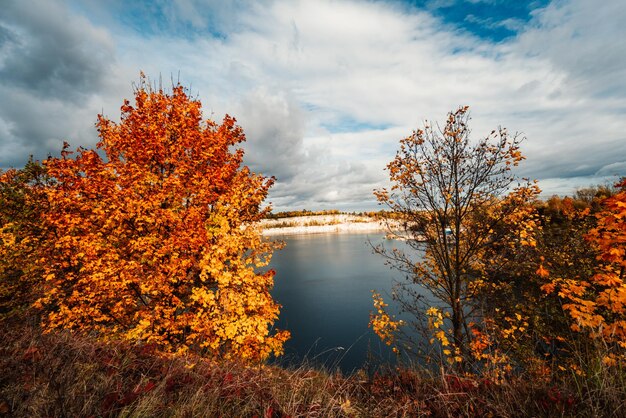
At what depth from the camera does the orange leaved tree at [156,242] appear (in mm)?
11375

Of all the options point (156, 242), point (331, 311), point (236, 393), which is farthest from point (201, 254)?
point (331, 311)

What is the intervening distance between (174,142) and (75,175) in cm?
430

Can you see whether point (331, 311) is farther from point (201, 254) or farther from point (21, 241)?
point (21, 241)

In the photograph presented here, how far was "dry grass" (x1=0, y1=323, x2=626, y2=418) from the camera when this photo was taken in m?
3.62

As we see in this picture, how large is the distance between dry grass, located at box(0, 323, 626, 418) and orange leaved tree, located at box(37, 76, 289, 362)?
5.74 metres

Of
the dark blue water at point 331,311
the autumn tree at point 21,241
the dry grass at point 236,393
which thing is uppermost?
the autumn tree at point 21,241

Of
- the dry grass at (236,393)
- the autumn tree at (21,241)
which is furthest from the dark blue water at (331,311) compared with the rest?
the autumn tree at (21,241)

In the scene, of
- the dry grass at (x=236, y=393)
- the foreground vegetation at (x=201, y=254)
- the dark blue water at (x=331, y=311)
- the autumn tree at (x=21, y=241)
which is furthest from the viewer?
the dark blue water at (x=331, y=311)

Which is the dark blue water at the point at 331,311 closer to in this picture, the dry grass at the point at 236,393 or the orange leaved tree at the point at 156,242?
the orange leaved tree at the point at 156,242

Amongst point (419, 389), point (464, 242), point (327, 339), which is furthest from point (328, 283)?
point (419, 389)

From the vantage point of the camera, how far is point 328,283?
2218 inches

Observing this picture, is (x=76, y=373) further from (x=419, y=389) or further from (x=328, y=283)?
(x=328, y=283)

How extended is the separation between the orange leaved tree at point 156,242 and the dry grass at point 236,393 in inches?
226

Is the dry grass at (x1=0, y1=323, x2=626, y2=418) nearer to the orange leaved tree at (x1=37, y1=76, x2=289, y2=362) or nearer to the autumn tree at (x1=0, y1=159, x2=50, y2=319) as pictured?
the orange leaved tree at (x1=37, y1=76, x2=289, y2=362)
